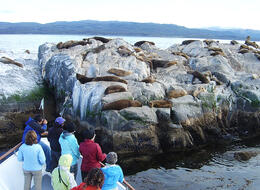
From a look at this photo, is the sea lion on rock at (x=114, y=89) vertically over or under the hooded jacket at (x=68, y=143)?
under

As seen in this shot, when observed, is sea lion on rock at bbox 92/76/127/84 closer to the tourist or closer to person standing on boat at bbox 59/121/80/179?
person standing on boat at bbox 59/121/80/179

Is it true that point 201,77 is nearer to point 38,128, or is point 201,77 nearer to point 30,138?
point 38,128

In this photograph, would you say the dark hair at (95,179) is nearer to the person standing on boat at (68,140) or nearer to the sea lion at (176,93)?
the person standing on boat at (68,140)

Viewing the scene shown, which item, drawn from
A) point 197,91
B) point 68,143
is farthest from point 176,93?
point 68,143

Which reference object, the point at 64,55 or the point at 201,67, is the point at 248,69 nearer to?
the point at 201,67

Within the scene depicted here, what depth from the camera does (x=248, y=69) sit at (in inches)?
797

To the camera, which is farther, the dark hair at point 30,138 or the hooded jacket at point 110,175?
the dark hair at point 30,138

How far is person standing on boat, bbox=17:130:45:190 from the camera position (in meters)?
5.32

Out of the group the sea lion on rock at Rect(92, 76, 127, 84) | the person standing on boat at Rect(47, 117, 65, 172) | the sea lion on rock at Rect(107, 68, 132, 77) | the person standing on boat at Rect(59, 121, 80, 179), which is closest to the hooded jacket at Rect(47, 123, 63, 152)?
the person standing on boat at Rect(47, 117, 65, 172)

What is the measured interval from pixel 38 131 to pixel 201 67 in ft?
48.3

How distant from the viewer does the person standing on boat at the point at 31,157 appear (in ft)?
17.5

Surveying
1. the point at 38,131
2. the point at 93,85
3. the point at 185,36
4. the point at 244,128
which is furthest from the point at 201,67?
the point at 185,36

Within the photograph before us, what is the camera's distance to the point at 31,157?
5398 millimetres

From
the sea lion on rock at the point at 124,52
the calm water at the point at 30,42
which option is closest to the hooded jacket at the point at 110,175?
the sea lion on rock at the point at 124,52
